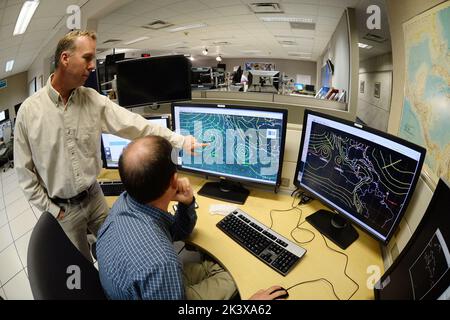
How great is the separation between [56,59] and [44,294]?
1301 mm

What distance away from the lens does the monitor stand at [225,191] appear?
4.83ft

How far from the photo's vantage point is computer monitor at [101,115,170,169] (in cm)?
173

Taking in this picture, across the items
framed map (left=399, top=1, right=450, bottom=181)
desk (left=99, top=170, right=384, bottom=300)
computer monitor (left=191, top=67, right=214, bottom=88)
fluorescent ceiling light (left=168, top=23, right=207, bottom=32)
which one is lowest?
desk (left=99, top=170, right=384, bottom=300)

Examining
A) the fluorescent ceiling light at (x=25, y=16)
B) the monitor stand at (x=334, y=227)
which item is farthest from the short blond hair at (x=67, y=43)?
the fluorescent ceiling light at (x=25, y=16)

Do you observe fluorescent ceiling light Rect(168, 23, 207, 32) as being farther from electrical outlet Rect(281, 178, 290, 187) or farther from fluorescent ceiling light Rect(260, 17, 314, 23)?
electrical outlet Rect(281, 178, 290, 187)

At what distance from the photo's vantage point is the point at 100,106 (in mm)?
1486

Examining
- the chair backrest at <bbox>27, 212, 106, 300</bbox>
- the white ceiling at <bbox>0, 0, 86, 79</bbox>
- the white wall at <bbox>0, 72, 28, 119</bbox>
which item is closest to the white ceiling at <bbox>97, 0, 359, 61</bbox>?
the white ceiling at <bbox>0, 0, 86, 79</bbox>

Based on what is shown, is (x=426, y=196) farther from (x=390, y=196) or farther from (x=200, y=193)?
(x=200, y=193)

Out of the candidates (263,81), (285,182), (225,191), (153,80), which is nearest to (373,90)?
(263,81)

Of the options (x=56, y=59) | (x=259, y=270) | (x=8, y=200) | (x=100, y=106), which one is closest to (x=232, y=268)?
(x=259, y=270)

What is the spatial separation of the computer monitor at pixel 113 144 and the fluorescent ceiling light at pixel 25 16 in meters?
2.77

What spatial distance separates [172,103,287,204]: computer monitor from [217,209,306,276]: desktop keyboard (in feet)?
0.71

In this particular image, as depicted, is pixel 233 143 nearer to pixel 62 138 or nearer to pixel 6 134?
pixel 62 138

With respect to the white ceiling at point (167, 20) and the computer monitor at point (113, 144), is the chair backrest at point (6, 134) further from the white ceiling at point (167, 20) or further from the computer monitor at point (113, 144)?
the computer monitor at point (113, 144)
